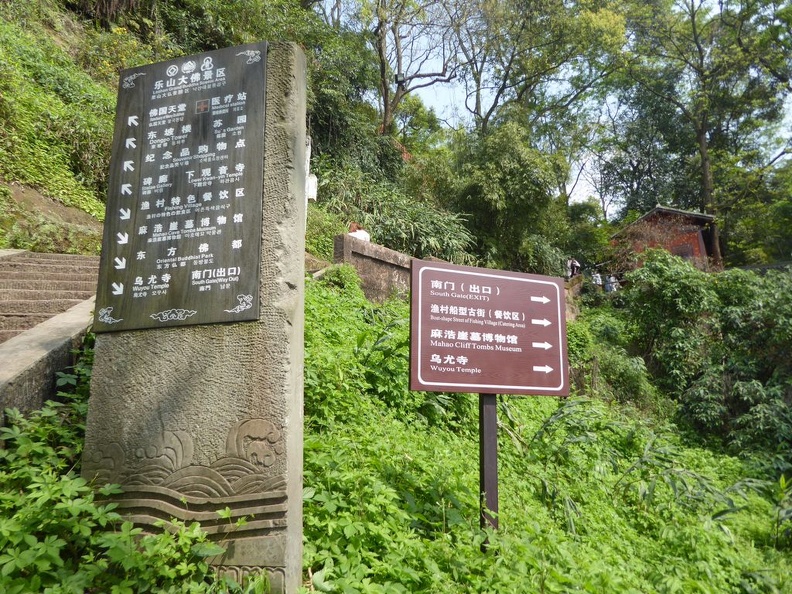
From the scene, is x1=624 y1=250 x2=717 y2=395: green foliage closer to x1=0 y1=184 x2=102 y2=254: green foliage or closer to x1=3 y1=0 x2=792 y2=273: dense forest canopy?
x1=3 y1=0 x2=792 y2=273: dense forest canopy

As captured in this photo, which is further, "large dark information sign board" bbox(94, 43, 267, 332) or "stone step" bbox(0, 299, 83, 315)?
"stone step" bbox(0, 299, 83, 315)

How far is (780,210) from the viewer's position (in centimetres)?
2158

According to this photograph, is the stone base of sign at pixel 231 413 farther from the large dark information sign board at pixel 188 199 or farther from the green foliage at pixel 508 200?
the green foliage at pixel 508 200

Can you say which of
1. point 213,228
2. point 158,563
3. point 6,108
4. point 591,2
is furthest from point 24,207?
point 591,2

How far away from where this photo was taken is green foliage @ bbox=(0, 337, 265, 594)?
2691 mm

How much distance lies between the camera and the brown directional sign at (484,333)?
12.5 feet

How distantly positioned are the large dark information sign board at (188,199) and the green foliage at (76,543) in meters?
0.91

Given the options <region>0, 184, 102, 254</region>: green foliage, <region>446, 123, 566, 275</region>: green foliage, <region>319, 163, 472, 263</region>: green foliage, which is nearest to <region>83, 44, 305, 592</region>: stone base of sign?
<region>0, 184, 102, 254</region>: green foliage

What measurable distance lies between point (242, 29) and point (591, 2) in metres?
14.9

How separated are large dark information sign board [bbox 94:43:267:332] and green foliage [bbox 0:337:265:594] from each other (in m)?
0.91

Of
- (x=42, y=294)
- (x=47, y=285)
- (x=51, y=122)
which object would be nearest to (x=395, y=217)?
(x=51, y=122)

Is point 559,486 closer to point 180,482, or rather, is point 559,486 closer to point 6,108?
point 180,482

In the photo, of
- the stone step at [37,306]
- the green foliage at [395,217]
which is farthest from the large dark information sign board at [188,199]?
the green foliage at [395,217]

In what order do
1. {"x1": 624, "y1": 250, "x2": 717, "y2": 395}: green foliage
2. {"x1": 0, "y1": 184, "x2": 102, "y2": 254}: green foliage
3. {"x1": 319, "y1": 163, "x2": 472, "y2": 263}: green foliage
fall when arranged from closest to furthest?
{"x1": 0, "y1": 184, "x2": 102, "y2": 254}: green foliage → {"x1": 624, "y1": 250, "x2": 717, "y2": 395}: green foliage → {"x1": 319, "y1": 163, "x2": 472, "y2": 263}: green foliage
